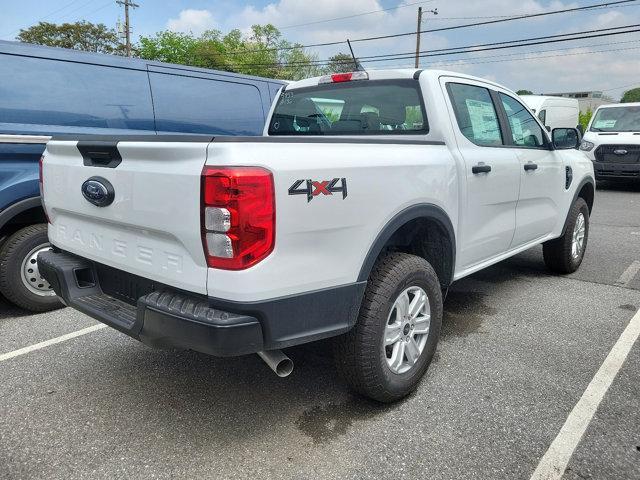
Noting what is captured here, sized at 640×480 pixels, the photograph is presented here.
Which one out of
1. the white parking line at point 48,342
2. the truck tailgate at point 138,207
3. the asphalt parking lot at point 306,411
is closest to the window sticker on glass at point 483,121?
the asphalt parking lot at point 306,411

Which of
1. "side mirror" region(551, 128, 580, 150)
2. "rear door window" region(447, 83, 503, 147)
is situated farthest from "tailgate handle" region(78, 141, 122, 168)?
"side mirror" region(551, 128, 580, 150)

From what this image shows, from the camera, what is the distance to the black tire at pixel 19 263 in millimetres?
3877

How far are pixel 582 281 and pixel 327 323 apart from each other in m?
3.78

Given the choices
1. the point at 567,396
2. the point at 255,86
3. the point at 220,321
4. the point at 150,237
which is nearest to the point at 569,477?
the point at 567,396

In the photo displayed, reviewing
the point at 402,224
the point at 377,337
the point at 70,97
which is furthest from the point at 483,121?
the point at 70,97

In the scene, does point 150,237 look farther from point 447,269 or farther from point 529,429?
point 529,429

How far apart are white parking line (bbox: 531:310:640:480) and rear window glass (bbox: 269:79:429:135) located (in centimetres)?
177

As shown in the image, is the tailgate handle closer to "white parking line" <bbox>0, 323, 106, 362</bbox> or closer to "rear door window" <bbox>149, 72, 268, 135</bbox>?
"white parking line" <bbox>0, 323, 106, 362</bbox>

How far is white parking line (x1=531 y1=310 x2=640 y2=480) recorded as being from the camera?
7.21 ft

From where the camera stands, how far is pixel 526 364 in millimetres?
3162

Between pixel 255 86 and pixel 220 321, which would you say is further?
pixel 255 86

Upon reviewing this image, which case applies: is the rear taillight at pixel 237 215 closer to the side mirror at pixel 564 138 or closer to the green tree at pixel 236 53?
the side mirror at pixel 564 138

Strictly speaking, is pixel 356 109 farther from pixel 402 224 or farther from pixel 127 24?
pixel 127 24

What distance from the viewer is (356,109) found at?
135 inches
